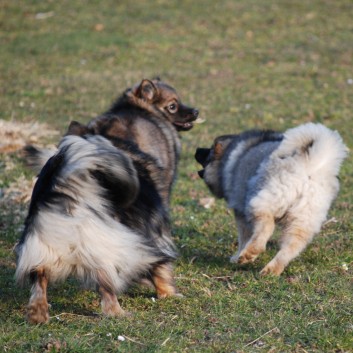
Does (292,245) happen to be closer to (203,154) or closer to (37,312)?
(203,154)

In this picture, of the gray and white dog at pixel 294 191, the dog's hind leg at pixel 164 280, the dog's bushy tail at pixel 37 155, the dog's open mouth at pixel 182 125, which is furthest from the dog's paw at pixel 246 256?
the dog's bushy tail at pixel 37 155

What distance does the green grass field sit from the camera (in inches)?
188

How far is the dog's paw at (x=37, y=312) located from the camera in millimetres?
4738

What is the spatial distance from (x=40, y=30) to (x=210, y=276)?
57.5 ft

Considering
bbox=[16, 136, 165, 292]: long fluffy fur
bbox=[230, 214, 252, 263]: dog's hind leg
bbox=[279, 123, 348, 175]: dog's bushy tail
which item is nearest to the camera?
bbox=[16, 136, 165, 292]: long fluffy fur

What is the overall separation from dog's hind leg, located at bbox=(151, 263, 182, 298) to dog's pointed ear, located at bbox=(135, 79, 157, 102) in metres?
2.23

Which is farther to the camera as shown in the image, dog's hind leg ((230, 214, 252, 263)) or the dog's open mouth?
the dog's open mouth

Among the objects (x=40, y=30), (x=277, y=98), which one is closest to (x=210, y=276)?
(x=277, y=98)

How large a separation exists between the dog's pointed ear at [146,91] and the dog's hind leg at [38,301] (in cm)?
282

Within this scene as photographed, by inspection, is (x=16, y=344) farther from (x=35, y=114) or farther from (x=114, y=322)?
(x=35, y=114)

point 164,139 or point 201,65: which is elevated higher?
point 164,139

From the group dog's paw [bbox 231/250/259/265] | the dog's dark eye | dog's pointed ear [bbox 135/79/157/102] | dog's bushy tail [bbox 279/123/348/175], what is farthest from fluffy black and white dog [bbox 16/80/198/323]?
the dog's dark eye

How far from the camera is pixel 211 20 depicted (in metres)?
23.0

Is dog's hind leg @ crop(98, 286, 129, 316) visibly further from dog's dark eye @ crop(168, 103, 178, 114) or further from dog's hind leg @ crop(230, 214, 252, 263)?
dog's dark eye @ crop(168, 103, 178, 114)
